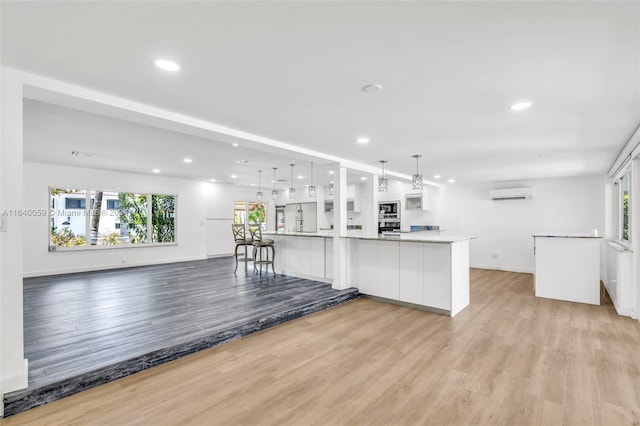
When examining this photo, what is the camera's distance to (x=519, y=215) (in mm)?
7660

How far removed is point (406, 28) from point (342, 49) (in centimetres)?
40

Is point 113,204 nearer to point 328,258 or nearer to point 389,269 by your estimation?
point 328,258

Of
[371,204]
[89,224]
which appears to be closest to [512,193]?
[371,204]

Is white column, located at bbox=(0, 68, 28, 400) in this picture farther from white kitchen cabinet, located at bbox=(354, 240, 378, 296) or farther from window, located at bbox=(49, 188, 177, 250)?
window, located at bbox=(49, 188, 177, 250)

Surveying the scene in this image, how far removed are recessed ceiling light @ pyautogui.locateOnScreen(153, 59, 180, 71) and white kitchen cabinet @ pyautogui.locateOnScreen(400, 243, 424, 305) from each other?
151 inches

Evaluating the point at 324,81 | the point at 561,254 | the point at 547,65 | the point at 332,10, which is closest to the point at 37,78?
the point at 324,81

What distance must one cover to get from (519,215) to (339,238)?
5.42 m

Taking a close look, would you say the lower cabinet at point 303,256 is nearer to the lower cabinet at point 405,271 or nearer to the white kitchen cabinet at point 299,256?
the white kitchen cabinet at point 299,256

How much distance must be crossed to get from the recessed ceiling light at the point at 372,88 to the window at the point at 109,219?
7.32 metres

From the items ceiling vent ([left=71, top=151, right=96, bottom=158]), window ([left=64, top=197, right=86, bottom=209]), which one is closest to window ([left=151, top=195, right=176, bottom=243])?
window ([left=64, top=197, right=86, bottom=209])

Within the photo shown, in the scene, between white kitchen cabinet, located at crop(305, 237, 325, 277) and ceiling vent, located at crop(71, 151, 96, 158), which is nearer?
ceiling vent, located at crop(71, 151, 96, 158)

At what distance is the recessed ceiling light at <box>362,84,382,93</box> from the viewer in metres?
2.39

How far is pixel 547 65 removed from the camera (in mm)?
2049

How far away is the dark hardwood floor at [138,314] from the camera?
2600mm
